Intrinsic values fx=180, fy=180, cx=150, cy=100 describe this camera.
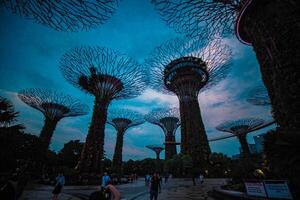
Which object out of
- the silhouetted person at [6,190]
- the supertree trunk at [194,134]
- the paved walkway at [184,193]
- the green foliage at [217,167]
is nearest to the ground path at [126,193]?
the paved walkway at [184,193]

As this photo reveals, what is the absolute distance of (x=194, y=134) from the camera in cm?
3931

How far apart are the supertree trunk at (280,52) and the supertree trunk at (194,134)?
1283 inches

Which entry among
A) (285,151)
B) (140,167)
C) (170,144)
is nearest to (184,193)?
(285,151)

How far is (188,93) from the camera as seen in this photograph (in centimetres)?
3822

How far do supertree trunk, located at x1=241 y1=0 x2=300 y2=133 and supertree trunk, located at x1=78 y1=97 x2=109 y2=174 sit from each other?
18.0 m

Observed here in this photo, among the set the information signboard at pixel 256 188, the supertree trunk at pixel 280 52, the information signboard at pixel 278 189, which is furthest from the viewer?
the information signboard at pixel 256 188

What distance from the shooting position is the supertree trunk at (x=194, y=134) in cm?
3767

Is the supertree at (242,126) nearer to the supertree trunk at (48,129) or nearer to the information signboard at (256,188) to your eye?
the supertree trunk at (48,129)

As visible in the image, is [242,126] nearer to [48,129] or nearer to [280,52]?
[48,129]

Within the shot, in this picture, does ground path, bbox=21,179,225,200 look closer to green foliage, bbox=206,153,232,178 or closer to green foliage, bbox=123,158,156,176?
green foliage, bbox=206,153,232,178

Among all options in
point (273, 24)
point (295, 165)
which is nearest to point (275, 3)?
point (273, 24)

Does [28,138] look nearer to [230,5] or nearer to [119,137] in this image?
[119,137]

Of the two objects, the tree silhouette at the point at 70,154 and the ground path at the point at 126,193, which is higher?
the tree silhouette at the point at 70,154

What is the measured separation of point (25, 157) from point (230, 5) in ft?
108
